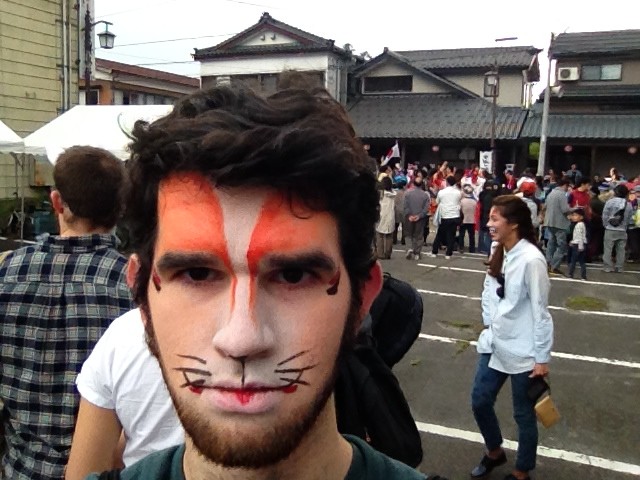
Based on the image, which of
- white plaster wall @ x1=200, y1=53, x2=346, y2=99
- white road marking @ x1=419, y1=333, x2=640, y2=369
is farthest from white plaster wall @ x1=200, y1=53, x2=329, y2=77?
white road marking @ x1=419, y1=333, x2=640, y2=369

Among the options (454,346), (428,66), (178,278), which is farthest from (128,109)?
(428,66)

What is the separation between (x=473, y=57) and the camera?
27391 millimetres

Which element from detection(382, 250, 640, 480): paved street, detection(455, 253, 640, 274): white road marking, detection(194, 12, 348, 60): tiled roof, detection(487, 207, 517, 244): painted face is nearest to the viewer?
detection(487, 207, 517, 244): painted face

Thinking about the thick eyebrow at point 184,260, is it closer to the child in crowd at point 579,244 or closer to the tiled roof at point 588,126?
the child in crowd at point 579,244

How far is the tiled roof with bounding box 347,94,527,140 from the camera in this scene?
23672mm

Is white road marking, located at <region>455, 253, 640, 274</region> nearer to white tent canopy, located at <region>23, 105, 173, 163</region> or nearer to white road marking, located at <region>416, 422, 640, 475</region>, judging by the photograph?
white tent canopy, located at <region>23, 105, 173, 163</region>

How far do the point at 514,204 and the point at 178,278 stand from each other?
129 inches

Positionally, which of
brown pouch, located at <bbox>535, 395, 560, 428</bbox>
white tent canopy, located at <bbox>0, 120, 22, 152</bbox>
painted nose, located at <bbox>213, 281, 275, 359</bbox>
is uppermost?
white tent canopy, located at <bbox>0, 120, 22, 152</bbox>

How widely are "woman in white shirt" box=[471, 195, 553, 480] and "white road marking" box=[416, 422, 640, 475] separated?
1.43ft

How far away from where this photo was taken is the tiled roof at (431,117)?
23.7m

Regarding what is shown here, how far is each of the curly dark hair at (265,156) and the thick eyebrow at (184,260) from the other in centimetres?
8

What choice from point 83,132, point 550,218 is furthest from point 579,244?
point 83,132

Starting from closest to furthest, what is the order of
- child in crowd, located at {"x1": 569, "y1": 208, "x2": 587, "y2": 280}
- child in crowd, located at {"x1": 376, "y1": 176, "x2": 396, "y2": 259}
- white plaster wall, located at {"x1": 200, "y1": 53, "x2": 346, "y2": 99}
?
child in crowd, located at {"x1": 569, "y1": 208, "x2": 587, "y2": 280} → child in crowd, located at {"x1": 376, "y1": 176, "x2": 396, "y2": 259} → white plaster wall, located at {"x1": 200, "y1": 53, "x2": 346, "y2": 99}

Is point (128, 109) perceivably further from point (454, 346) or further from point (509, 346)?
point (509, 346)
